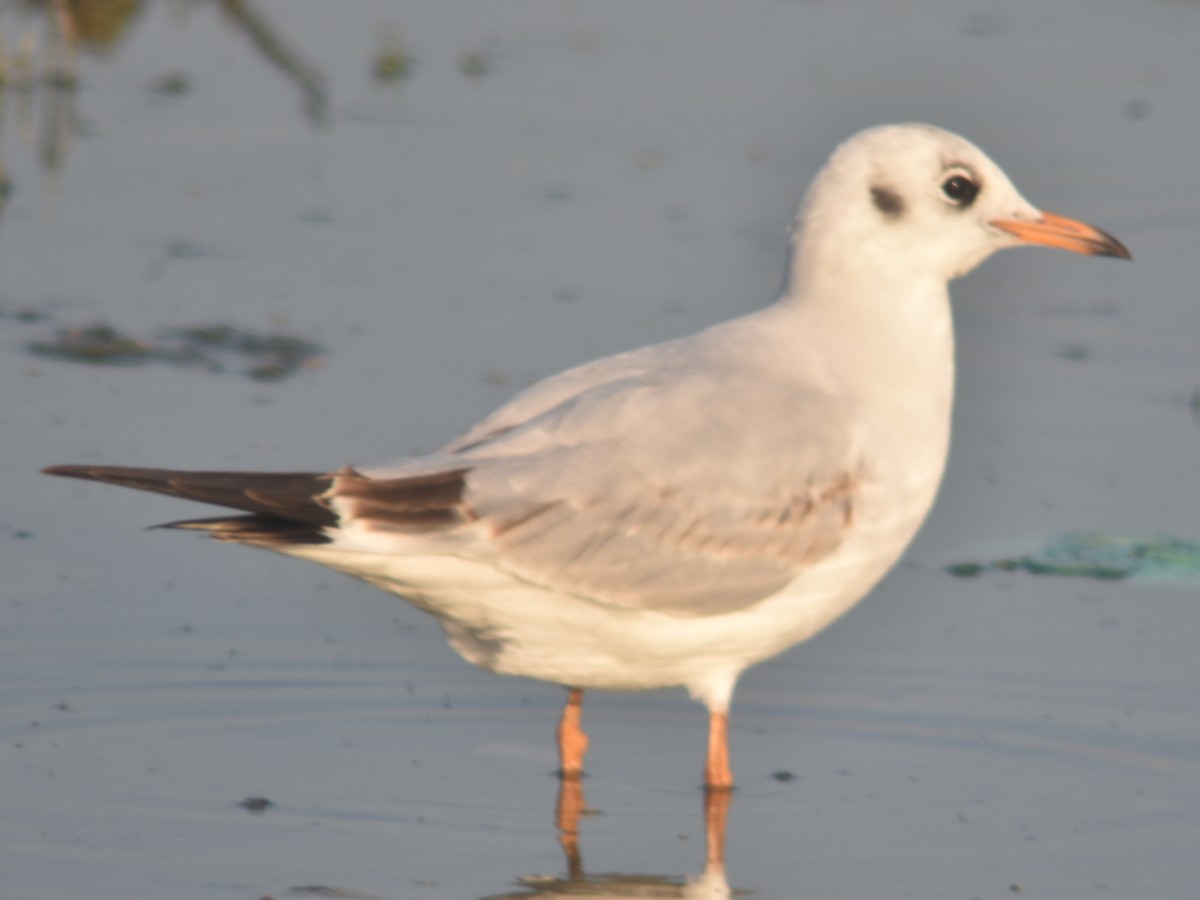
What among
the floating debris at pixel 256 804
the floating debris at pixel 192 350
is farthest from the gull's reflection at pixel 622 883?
the floating debris at pixel 192 350

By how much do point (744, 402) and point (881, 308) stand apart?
1.91 ft

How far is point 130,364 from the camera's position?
8.26 meters

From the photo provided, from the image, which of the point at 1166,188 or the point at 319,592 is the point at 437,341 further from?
the point at 1166,188

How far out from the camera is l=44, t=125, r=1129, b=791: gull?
5.16 meters

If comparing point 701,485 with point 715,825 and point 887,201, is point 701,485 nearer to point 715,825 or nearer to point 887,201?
point 715,825

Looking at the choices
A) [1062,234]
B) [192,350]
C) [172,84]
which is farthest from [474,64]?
[1062,234]

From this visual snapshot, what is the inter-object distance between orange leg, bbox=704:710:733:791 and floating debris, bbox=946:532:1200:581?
156 cm

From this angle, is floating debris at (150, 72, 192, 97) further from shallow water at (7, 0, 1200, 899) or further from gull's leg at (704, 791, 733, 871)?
gull's leg at (704, 791, 733, 871)

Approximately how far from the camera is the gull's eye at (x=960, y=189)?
5895 millimetres

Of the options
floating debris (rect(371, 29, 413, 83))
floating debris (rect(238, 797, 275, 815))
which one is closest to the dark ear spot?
floating debris (rect(238, 797, 275, 815))

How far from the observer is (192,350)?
329 inches

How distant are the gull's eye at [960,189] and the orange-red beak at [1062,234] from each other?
0.36ft

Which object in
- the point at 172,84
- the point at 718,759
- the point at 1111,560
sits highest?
the point at 172,84

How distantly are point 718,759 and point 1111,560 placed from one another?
6.22 feet
